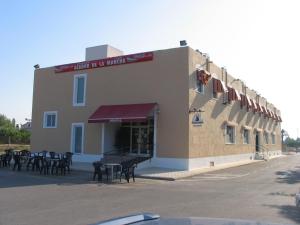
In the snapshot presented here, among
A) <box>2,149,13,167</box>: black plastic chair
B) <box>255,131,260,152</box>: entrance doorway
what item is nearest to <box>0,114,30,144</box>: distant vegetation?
<box>255,131,260,152</box>: entrance doorway

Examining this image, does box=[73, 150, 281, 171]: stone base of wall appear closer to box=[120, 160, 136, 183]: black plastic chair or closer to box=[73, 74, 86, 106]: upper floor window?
box=[73, 74, 86, 106]: upper floor window

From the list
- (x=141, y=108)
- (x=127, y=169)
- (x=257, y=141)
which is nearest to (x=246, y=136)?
(x=257, y=141)

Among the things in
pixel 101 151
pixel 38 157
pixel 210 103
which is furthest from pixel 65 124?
pixel 210 103

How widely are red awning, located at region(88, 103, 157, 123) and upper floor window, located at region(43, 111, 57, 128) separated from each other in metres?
5.05

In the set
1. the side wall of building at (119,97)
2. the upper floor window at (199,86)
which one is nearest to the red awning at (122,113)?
the side wall of building at (119,97)

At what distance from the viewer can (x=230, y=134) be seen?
36.0 metres

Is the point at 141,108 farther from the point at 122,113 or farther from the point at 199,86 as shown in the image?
the point at 199,86

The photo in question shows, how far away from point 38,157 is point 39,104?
11.6m

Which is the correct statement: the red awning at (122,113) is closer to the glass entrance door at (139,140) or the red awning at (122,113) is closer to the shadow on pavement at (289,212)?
the glass entrance door at (139,140)

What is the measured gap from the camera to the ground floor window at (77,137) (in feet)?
99.0

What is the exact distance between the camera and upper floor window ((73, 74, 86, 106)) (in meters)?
31.0

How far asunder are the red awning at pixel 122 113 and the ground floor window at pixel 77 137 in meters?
2.38

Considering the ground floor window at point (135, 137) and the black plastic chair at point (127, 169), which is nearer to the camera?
the black plastic chair at point (127, 169)

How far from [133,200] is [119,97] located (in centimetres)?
1650
